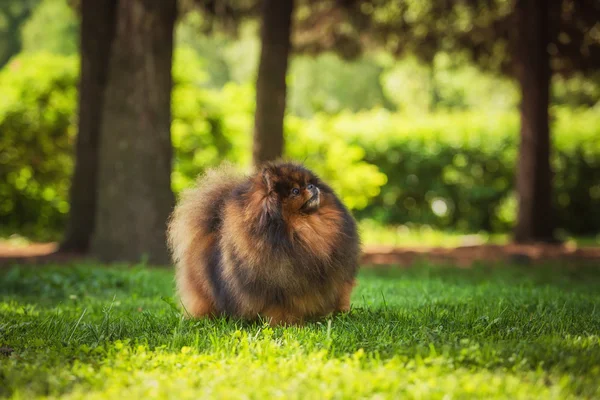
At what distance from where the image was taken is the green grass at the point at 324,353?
308cm

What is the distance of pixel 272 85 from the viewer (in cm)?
1091

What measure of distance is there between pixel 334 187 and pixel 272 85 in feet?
18.2

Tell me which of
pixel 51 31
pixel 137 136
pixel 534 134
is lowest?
pixel 137 136

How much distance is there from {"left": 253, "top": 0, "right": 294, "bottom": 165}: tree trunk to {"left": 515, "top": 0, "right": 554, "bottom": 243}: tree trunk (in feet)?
15.3

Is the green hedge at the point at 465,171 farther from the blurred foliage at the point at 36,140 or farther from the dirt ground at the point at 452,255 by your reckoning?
the blurred foliage at the point at 36,140

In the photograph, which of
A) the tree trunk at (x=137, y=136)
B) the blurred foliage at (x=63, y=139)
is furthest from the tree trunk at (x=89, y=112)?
the blurred foliage at (x=63, y=139)

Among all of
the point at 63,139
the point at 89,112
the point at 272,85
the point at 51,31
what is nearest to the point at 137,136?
the point at 89,112

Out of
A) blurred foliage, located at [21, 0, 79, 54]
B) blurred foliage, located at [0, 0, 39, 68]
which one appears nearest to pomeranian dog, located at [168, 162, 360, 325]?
blurred foliage, located at [21, 0, 79, 54]

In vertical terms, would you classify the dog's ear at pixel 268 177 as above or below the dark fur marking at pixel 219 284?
above

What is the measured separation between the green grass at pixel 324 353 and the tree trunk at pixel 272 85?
17.9 feet

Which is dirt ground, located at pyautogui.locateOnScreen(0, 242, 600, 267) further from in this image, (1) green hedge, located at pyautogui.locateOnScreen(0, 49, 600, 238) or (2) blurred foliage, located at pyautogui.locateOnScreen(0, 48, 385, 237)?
(1) green hedge, located at pyautogui.locateOnScreen(0, 49, 600, 238)

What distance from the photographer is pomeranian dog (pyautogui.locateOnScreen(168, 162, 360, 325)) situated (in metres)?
4.30

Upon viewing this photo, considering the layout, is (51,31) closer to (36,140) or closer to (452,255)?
(36,140)

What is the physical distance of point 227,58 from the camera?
147ft
